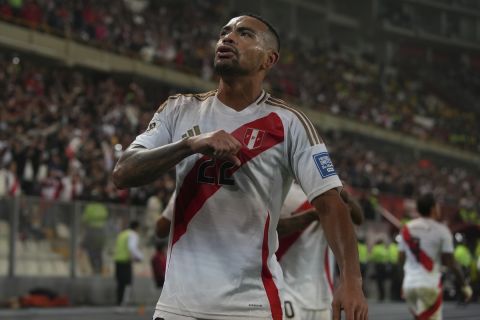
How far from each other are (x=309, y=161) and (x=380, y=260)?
2501 centimetres

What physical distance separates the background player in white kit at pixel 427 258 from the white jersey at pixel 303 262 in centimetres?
362

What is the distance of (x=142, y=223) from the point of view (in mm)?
21984

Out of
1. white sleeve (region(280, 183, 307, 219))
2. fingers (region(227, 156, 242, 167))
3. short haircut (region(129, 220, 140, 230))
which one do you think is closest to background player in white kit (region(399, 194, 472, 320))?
white sleeve (region(280, 183, 307, 219))

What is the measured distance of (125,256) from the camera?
67.7ft

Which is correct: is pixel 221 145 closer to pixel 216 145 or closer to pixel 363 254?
pixel 216 145

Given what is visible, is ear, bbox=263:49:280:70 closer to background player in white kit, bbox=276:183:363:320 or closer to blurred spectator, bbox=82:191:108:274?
background player in white kit, bbox=276:183:363:320

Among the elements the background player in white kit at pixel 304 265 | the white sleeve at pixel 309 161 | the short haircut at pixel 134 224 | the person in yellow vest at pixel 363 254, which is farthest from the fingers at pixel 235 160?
the person in yellow vest at pixel 363 254

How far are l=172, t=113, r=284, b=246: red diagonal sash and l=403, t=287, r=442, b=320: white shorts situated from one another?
7214mm

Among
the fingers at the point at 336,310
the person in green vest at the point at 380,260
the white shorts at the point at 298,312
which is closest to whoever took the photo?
the fingers at the point at 336,310

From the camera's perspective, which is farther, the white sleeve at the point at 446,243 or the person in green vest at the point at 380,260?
the person in green vest at the point at 380,260

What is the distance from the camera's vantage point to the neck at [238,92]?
469 centimetres

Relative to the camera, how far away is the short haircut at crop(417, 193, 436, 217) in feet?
37.2

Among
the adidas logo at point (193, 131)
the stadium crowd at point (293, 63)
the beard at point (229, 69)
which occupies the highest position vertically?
the stadium crowd at point (293, 63)

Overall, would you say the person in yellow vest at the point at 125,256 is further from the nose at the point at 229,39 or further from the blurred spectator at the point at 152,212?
the nose at the point at 229,39
